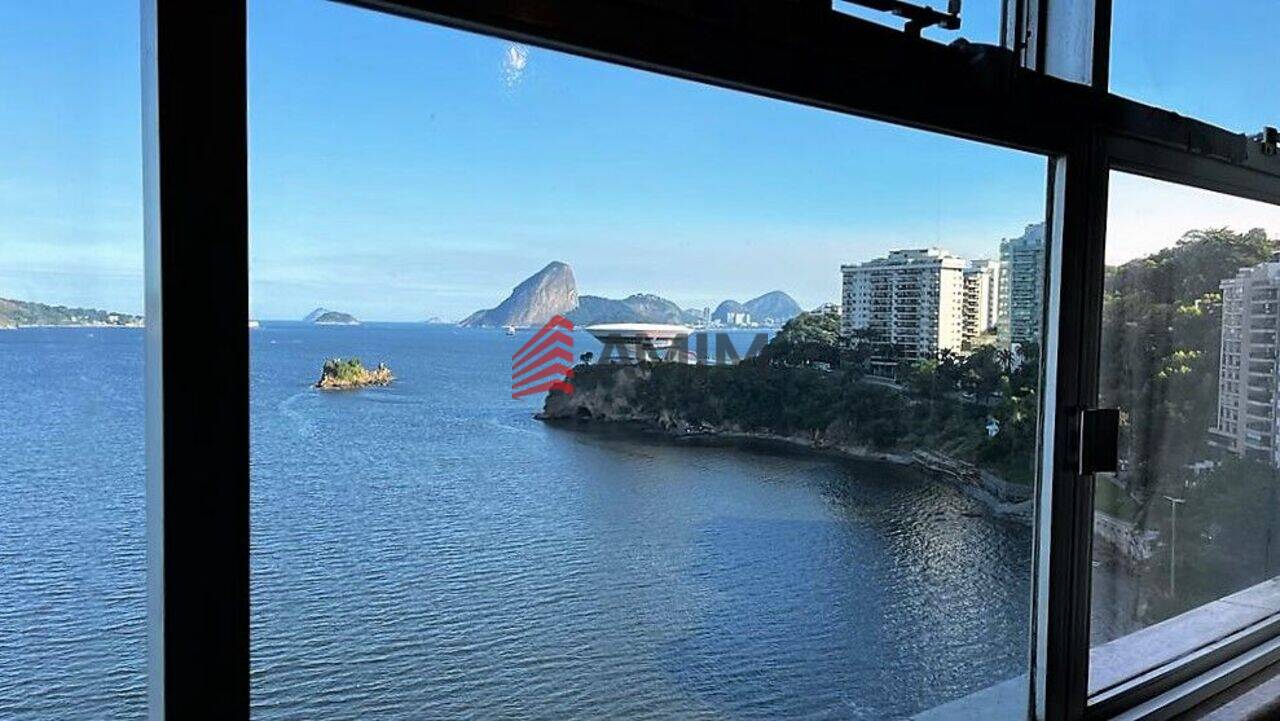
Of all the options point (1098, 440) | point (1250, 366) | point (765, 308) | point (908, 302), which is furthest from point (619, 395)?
point (1250, 366)

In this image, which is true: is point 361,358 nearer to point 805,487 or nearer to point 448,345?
point 448,345

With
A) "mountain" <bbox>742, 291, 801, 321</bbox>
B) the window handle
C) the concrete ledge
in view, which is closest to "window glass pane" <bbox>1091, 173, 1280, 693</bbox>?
the concrete ledge

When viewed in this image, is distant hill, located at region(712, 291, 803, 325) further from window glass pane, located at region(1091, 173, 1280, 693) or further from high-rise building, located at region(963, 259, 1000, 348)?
window glass pane, located at region(1091, 173, 1280, 693)

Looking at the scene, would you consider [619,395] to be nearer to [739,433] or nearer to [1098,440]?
[739,433]

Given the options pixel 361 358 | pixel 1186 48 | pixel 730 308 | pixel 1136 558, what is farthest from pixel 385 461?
pixel 1186 48

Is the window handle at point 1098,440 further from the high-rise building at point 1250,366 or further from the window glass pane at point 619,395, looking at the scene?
the high-rise building at point 1250,366

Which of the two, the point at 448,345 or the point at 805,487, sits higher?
the point at 448,345
